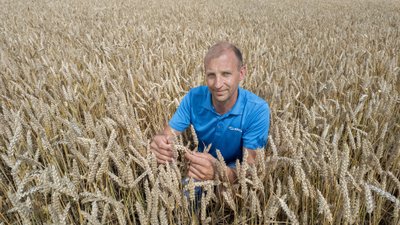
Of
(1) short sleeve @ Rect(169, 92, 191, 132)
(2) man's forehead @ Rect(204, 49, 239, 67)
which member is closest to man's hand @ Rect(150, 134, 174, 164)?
(1) short sleeve @ Rect(169, 92, 191, 132)

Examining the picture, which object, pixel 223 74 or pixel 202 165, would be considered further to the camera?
pixel 223 74

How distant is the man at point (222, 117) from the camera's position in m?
1.37

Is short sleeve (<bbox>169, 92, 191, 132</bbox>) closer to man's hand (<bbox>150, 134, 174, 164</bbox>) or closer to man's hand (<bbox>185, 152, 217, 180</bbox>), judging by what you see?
man's hand (<bbox>150, 134, 174, 164</bbox>)

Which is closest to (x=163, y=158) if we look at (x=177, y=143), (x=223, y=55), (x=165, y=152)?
(x=165, y=152)

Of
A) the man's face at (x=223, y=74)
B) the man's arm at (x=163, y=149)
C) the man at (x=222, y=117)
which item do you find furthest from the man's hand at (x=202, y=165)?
the man's face at (x=223, y=74)

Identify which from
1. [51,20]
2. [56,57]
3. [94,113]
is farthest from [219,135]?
[51,20]

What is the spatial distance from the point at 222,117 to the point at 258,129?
0.23m

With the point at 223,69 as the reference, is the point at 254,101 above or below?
below

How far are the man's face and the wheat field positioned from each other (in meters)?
0.28

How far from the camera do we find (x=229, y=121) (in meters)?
1.73

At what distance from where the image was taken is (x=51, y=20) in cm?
636

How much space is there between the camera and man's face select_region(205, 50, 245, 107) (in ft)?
→ 4.93

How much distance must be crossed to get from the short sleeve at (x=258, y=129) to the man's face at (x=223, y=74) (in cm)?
19

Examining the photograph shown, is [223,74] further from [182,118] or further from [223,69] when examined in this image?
[182,118]
